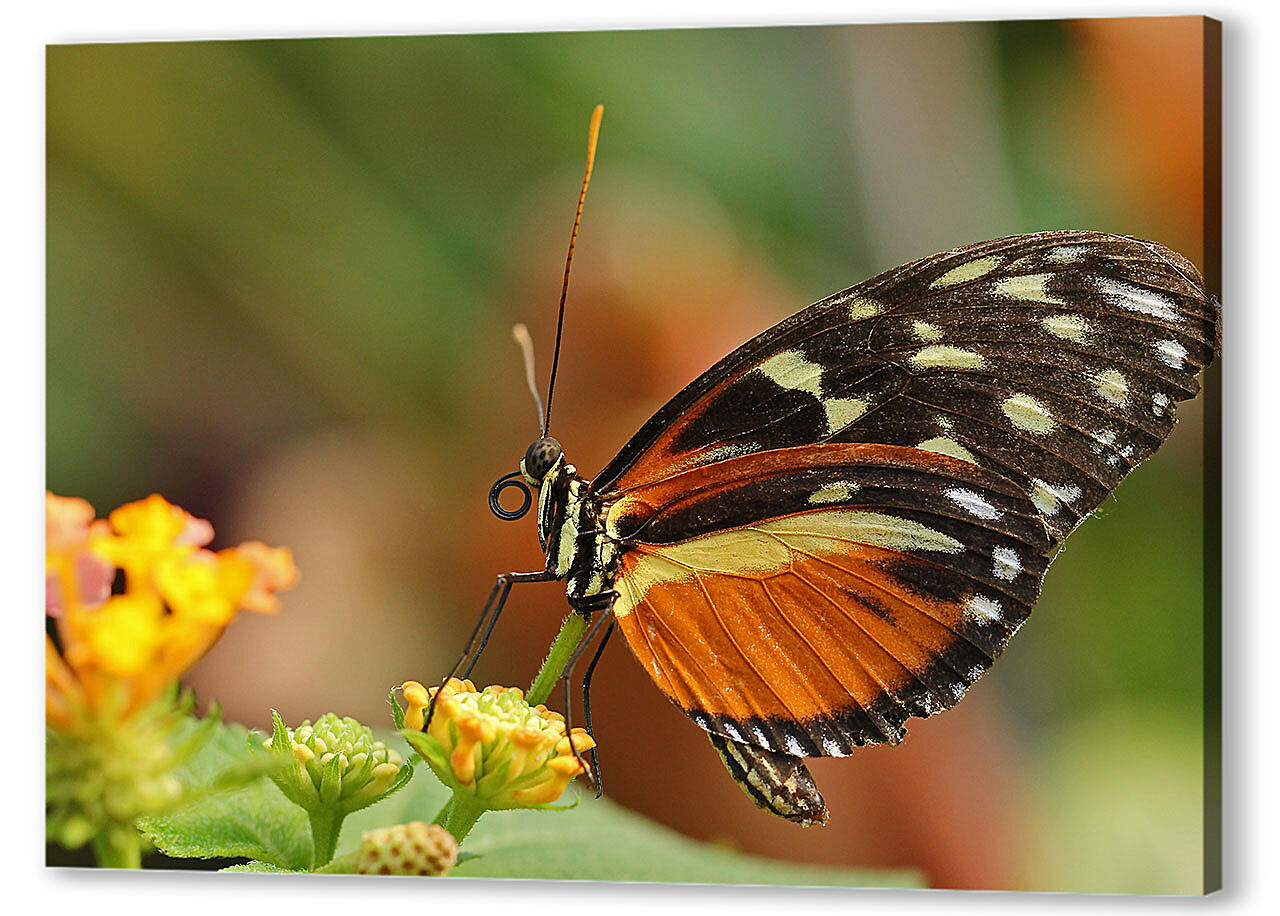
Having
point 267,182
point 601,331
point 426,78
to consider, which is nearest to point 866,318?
point 601,331

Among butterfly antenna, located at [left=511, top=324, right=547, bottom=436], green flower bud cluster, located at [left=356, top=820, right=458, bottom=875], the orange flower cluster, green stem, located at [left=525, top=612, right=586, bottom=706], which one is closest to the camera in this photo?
the orange flower cluster

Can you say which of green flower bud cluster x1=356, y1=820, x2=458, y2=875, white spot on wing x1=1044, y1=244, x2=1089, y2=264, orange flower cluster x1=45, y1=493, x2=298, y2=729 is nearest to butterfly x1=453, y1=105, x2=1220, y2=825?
white spot on wing x1=1044, y1=244, x2=1089, y2=264

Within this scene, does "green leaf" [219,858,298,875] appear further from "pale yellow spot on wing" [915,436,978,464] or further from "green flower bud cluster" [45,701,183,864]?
"pale yellow spot on wing" [915,436,978,464]

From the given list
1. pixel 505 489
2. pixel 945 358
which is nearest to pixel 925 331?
pixel 945 358

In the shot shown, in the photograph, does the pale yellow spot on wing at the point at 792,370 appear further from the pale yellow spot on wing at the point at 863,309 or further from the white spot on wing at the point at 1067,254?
the white spot on wing at the point at 1067,254

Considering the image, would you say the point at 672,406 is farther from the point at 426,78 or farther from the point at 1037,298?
the point at 426,78

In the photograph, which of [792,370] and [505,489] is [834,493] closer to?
[792,370]
